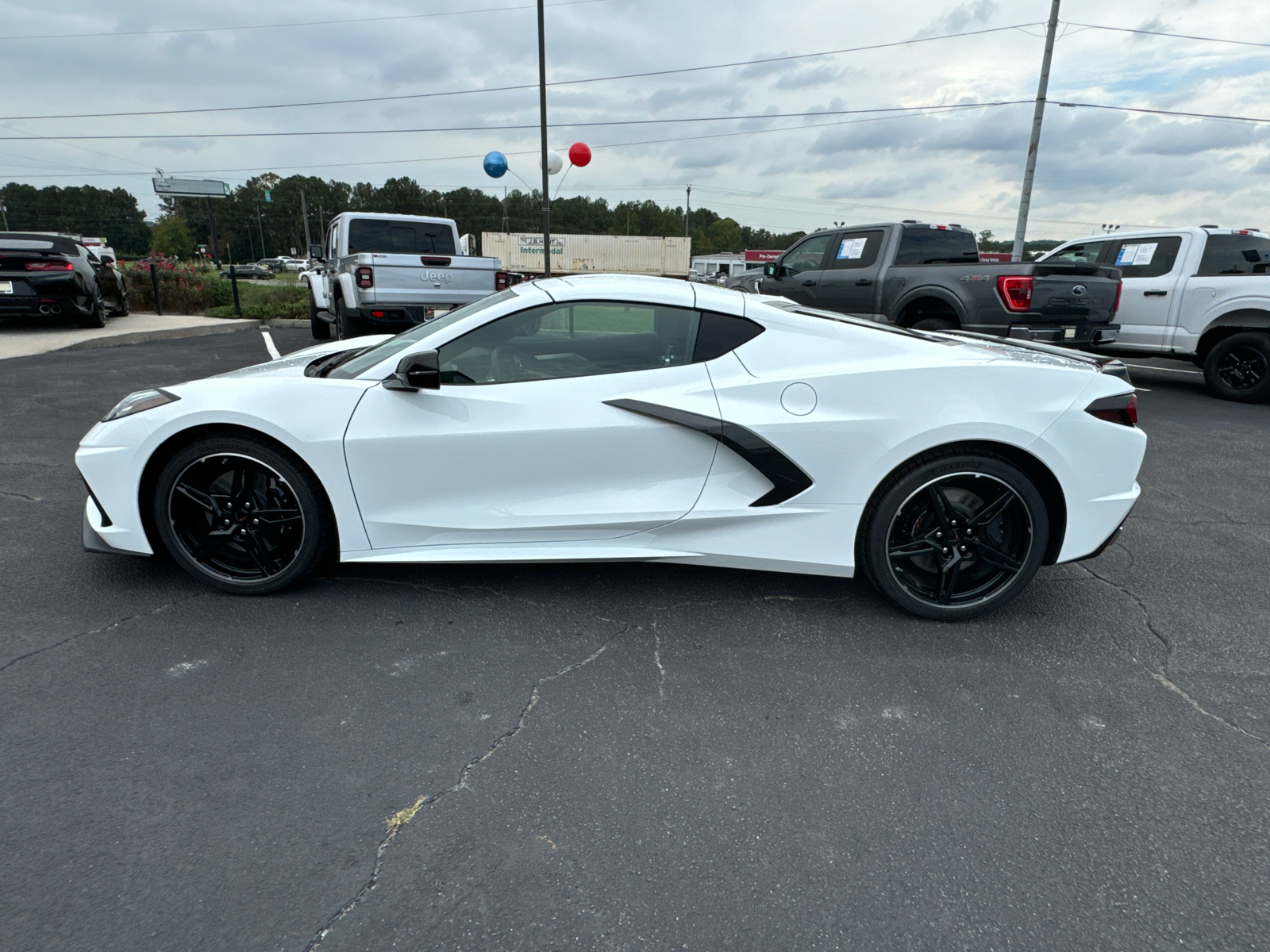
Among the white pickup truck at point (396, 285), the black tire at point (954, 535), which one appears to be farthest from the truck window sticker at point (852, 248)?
the black tire at point (954, 535)

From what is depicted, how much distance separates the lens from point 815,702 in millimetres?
2713

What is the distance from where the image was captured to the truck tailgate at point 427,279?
32.1 ft

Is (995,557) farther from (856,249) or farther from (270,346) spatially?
(270,346)

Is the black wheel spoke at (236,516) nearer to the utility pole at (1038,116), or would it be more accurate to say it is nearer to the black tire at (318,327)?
the black tire at (318,327)

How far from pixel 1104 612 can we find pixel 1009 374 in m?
1.22

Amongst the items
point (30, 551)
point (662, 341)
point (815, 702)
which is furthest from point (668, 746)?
point (30, 551)

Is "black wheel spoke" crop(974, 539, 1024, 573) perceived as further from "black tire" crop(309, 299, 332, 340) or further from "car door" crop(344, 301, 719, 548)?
"black tire" crop(309, 299, 332, 340)

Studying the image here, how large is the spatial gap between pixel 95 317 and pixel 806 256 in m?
11.8

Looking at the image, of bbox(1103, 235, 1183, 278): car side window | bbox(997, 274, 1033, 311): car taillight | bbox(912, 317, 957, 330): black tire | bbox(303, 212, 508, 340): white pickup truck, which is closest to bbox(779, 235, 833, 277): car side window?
bbox(912, 317, 957, 330): black tire

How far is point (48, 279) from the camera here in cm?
1208

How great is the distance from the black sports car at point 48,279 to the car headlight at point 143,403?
11.2 meters

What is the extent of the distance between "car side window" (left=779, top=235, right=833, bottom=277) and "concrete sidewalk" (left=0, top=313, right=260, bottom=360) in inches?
408

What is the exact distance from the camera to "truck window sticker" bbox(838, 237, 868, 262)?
9.43 meters

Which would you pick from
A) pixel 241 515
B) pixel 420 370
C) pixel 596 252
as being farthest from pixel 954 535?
pixel 596 252
